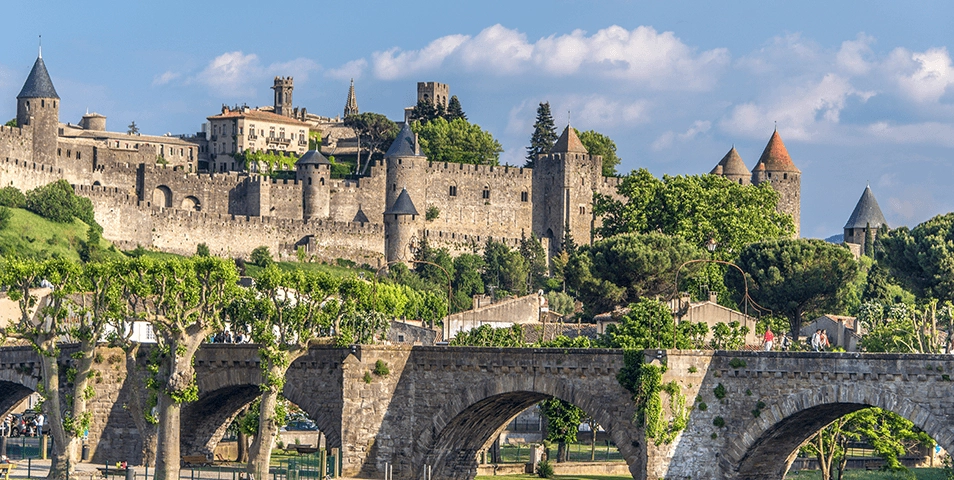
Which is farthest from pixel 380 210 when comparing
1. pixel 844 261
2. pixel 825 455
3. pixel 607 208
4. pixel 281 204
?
pixel 825 455

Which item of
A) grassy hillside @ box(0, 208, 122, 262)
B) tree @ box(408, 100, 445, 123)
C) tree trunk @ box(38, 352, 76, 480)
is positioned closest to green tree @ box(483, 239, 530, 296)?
grassy hillside @ box(0, 208, 122, 262)

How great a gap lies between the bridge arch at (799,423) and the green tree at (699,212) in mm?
47332

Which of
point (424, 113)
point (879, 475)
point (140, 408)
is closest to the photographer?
point (140, 408)

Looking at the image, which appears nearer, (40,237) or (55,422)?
(55,422)

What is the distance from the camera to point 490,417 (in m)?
53.1

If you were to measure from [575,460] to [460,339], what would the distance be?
672 centimetres

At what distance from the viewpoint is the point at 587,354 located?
4794cm

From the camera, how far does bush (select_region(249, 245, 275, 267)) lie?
110 meters

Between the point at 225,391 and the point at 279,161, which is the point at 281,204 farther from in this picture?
the point at 225,391

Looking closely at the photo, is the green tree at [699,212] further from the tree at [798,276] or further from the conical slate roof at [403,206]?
the conical slate roof at [403,206]

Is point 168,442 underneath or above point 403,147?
underneath

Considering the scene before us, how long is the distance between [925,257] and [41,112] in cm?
5573

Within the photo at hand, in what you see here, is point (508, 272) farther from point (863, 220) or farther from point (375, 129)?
point (863, 220)

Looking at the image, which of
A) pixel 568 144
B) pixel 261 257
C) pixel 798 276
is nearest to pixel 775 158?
pixel 568 144
